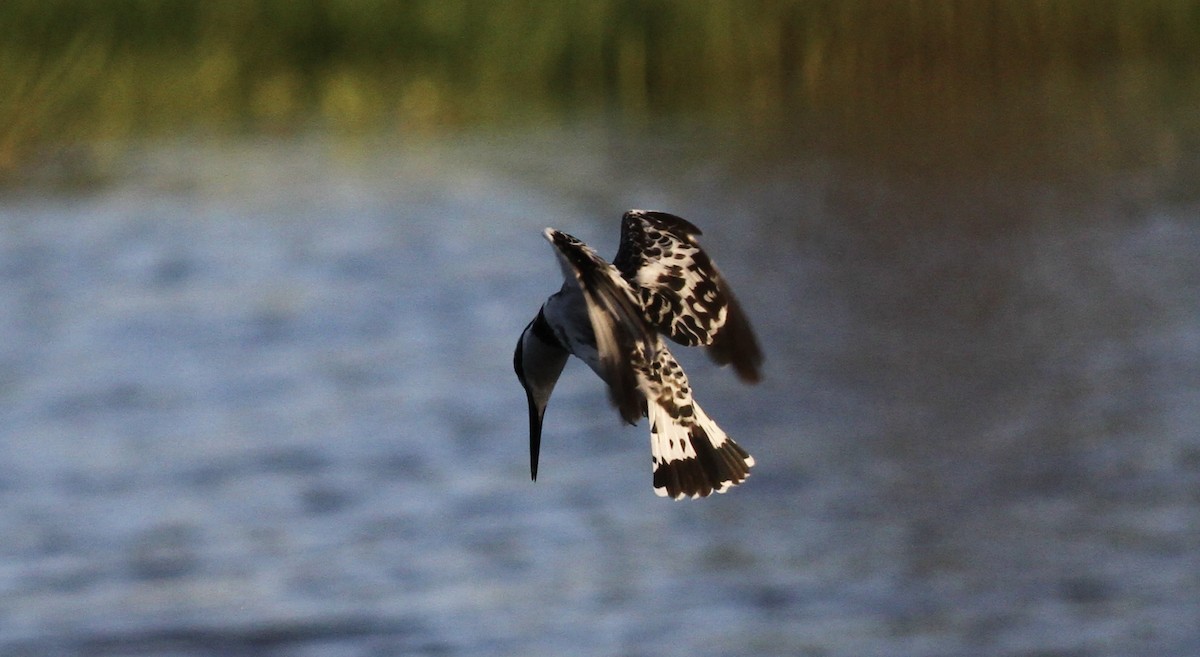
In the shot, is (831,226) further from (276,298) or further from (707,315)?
(707,315)

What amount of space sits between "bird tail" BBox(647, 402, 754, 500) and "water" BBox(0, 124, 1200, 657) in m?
3.50

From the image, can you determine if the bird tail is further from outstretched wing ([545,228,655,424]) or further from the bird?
outstretched wing ([545,228,655,424])

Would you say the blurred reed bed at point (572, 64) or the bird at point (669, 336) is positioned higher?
the blurred reed bed at point (572, 64)

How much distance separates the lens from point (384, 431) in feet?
33.2

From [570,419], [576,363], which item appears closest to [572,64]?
[576,363]

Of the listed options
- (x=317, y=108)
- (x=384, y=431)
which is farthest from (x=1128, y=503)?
(x=317, y=108)

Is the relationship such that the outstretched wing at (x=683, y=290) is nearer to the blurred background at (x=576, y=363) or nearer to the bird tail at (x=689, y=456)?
the bird tail at (x=689, y=456)

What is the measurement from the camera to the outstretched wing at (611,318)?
10.9 ft

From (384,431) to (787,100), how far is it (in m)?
5.46

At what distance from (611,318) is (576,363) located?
7.65 metres

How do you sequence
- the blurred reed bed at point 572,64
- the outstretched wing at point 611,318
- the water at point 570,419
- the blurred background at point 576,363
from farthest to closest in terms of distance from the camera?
1. the blurred reed bed at point 572,64
2. the blurred background at point 576,363
3. the water at point 570,419
4. the outstretched wing at point 611,318

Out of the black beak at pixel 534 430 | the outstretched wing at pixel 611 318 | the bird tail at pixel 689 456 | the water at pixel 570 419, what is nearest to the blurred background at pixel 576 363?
the water at pixel 570 419

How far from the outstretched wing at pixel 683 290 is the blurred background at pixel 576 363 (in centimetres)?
363

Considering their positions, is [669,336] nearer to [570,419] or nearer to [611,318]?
[611,318]
